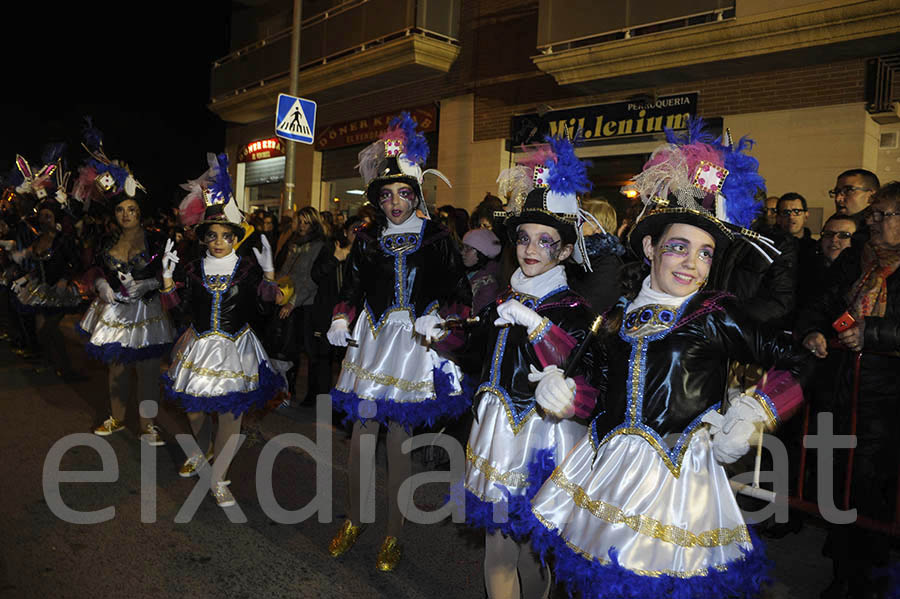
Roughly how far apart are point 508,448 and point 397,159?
211cm

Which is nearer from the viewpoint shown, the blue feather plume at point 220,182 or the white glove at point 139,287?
the blue feather plume at point 220,182

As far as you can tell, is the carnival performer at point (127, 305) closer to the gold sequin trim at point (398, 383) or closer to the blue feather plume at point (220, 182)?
the blue feather plume at point (220, 182)

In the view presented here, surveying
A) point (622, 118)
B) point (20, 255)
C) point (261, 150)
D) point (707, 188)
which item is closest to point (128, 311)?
point (20, 255)

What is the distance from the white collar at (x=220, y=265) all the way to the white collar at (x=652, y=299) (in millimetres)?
3456

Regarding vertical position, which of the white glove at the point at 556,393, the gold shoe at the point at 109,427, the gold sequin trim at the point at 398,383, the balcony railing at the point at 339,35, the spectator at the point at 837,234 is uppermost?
the balcony railing at the point at 339,35

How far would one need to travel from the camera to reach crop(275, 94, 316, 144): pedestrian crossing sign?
35.7 feet

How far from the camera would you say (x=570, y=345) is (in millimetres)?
Result: 3061

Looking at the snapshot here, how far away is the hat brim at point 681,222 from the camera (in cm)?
262

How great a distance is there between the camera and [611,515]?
2500 mm

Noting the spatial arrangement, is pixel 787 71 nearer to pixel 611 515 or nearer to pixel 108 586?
pixel 611 515

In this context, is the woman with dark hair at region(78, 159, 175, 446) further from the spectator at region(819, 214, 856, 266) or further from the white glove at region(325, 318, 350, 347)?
the spectator at region(819, 214, 856, 266)

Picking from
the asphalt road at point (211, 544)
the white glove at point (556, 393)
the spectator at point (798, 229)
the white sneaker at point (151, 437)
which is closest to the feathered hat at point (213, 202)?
the asphalt road at point (211, 544)

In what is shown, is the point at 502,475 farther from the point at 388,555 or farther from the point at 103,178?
the point at 103,178

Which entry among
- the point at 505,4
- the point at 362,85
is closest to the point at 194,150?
the point at 362,85
